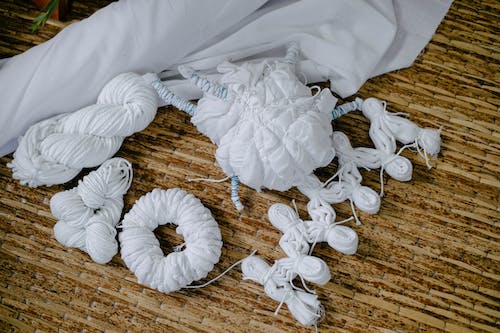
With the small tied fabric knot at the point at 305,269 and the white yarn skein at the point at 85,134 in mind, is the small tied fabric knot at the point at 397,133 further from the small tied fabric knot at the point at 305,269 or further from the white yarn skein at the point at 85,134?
the white yarn skein at the point at 85,134

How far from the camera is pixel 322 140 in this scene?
0.99m

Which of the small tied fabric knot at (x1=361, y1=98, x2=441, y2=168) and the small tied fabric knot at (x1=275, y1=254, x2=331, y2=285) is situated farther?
the small tied fabric knot at (x1=361, y1=98, x2=441, y2=168)

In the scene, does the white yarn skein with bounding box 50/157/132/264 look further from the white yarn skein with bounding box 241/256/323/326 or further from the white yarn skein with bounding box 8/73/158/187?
the white yarn skein with bounding box 241/256/323/326

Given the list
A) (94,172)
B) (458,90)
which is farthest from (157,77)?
(458,90)

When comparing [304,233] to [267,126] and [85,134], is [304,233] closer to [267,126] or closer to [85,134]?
[267,126]

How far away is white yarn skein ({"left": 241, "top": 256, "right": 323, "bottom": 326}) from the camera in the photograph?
0.98 meters

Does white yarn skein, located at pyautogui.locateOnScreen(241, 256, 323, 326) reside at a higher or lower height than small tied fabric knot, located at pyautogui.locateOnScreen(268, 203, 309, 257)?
lower

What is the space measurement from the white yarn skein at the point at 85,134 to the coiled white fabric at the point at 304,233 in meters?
0.32

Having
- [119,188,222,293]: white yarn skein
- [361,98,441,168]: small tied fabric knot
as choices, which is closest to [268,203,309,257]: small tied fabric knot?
[119,188,222,293]: white yarn skein

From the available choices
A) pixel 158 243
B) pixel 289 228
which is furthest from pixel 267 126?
pixel 158 243

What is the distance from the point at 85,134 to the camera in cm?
103

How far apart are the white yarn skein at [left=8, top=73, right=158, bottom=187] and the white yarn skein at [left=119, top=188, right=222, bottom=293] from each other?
131 mm

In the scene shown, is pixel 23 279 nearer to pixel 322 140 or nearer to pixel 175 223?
pixel 175 223

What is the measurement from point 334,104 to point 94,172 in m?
0.49
